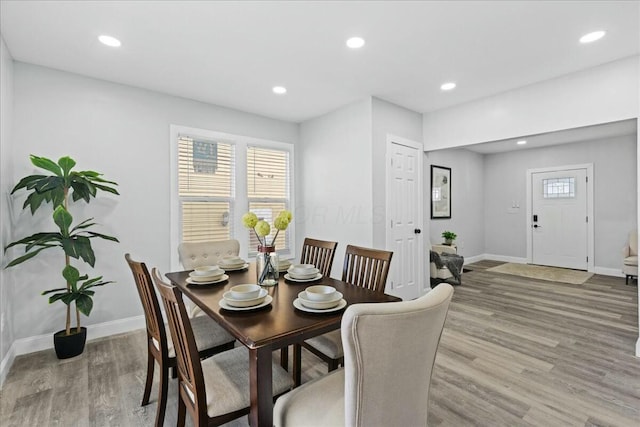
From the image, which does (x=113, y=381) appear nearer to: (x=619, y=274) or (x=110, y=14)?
(x=110, y=14)

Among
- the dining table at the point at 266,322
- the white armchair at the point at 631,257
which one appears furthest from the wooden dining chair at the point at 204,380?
the white armchair at the point at 631,257

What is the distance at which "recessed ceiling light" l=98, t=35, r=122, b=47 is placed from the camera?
237 centimetres

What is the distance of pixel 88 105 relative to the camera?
3.03 metres

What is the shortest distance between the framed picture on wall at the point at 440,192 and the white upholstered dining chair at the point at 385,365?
5.24m

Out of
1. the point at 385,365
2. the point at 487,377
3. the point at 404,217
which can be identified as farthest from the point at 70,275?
the point at 404,217

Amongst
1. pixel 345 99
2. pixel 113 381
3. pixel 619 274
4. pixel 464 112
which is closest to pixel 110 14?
pixel 345 99

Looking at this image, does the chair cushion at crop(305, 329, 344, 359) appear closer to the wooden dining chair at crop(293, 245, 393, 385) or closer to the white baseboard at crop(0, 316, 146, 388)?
the wooden dining chair at crop(293, 245, 393, 385)

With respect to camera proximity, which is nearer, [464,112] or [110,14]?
[110,14]

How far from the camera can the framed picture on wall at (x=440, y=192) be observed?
19.7 feet

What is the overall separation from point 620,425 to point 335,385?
1.81 m

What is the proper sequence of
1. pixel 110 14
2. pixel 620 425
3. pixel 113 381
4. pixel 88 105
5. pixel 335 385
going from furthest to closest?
pixel 88 105, pixel 113 381, pixel 110 14, pixel 620 425, pixel 335 385

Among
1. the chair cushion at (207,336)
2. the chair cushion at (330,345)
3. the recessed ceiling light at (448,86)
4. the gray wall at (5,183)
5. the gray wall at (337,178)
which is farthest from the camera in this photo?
the gray wall at (337,178)

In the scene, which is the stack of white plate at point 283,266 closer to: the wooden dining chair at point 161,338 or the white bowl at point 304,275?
the white bowl at point 304,275

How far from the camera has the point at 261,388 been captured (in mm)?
1207
